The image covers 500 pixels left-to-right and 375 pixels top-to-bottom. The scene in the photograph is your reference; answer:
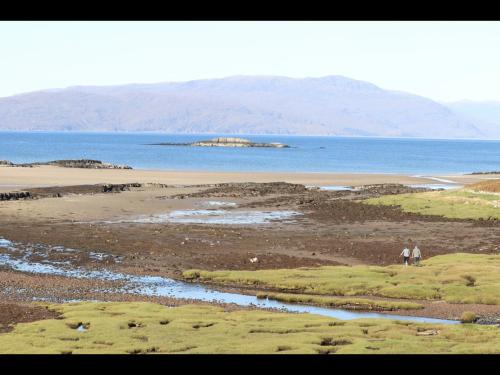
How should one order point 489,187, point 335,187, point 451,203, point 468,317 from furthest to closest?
point 335,187, point 489,187, point 451,203, point 468,317

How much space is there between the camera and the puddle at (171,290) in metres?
30.0

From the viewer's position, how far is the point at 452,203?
68.1m

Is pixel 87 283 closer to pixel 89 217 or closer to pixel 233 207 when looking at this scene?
pixel 89 217

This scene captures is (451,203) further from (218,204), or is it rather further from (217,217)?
(218,204)

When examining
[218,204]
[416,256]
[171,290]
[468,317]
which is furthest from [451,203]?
[468,317]

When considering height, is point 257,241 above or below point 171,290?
above

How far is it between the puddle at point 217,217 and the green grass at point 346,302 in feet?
88.3

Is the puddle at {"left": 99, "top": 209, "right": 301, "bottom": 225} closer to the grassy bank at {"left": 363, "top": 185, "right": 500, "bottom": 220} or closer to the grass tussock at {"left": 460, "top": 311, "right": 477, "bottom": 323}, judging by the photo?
the grassy bank at {"left": 363, "top": 185, "right": 500, "bottom": 220}

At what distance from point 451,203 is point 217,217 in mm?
22594

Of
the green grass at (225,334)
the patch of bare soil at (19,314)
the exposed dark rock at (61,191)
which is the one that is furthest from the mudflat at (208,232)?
the green grass at (225,334)

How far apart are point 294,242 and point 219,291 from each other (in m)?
15.9

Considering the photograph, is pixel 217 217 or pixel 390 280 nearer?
pixel 390 280

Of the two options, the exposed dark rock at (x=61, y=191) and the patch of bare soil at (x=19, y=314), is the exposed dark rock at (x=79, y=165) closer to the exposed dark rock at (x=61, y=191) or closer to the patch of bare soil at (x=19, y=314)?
the exposed dark rock at (x=61, y=191)

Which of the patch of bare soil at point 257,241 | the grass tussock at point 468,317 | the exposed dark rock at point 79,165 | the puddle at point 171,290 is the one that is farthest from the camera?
the exposed dark rock at point 79,165
